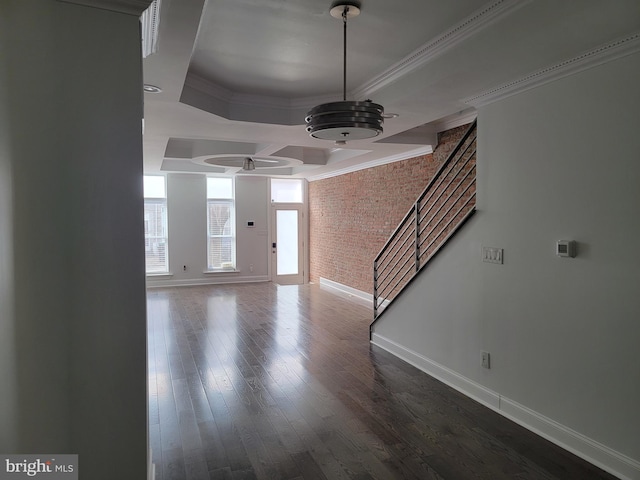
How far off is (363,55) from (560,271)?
2131mm

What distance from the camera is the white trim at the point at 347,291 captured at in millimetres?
7921

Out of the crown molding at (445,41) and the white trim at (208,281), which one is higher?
the crown molding at (445,41)

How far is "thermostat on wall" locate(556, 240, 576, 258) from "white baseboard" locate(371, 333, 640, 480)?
1.19 meters

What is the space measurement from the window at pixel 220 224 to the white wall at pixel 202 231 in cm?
16

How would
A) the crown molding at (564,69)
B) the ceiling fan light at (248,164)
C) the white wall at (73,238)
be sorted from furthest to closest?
the ceiling fan light at (248,164), the crown molding at (564,69), the white wall at (73,238)

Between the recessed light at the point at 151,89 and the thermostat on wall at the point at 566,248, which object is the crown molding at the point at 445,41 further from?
the recessed light at the point at 151,89

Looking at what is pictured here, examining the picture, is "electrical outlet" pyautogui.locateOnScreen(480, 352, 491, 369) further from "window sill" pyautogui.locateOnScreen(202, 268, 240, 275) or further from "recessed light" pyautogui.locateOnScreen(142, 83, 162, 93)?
"window sill" pyautogui.locateOnScreen(202, 268, 240, 275)

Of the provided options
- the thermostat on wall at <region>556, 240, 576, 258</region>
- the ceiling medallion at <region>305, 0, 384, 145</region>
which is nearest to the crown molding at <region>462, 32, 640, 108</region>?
the thermostat on wall at <region>556, 240, 576, 258</region>

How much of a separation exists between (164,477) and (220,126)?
3.23 metres

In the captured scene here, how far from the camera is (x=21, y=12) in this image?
170 cm

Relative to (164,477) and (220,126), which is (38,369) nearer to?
(164,477)

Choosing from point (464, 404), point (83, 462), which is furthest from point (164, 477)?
point (464, 404)

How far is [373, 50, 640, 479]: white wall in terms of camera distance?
99.3 inches

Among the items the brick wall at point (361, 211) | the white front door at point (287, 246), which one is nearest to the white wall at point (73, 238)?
the brick wall at point (361, 211)
